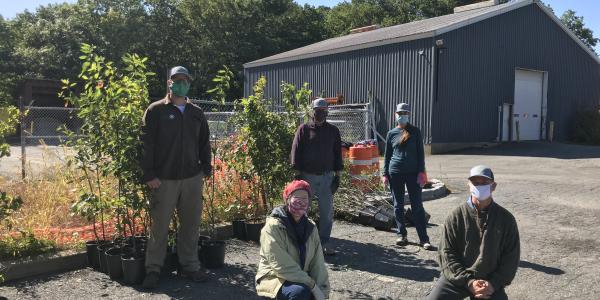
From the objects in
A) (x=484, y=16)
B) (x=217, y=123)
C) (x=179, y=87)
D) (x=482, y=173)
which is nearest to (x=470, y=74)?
(x=484, y=16)

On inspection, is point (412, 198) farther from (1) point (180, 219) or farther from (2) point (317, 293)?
(2) point (317, 293)

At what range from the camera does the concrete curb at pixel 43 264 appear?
5156 mm

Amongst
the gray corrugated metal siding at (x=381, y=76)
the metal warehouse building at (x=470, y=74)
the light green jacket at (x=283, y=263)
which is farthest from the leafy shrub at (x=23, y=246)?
the metal warehouse building at (x=470, y=74)

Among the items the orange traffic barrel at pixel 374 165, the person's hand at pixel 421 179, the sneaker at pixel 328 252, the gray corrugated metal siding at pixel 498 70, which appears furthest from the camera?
the gray corrugated metal siding at pixel 498 70

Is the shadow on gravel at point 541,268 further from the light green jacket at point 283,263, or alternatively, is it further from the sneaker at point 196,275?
the sneaker at point 196,275

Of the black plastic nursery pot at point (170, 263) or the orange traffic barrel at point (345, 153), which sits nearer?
the black plastic nursery pot at point (170, 263)

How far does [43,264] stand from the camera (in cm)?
539

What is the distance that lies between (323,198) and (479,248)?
2615 mm

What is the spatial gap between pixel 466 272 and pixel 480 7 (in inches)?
925

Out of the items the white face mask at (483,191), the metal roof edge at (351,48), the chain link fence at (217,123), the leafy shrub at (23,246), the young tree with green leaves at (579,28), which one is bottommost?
the leafy shrub at (23,246)

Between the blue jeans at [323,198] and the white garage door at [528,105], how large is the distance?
61.5 ft

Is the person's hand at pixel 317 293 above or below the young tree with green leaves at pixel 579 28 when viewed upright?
below

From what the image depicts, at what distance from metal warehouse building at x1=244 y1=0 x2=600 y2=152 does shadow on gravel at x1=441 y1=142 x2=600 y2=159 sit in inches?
31.2

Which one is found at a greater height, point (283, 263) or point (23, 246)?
point (283, 263)
